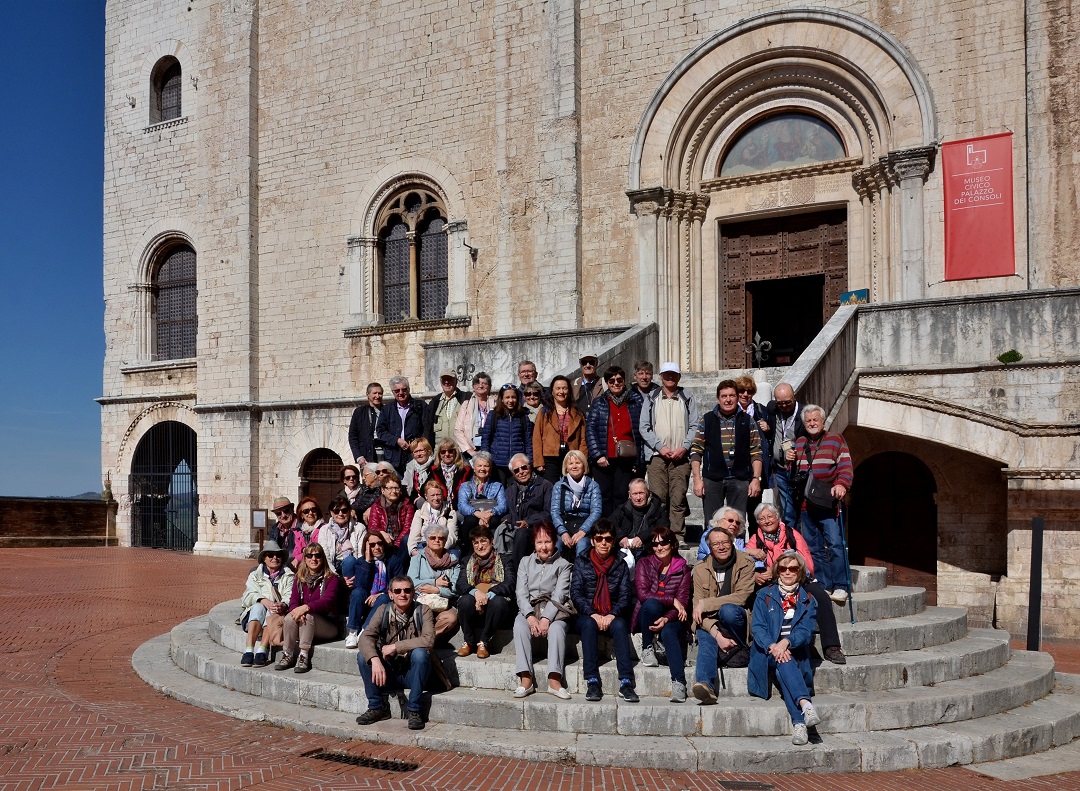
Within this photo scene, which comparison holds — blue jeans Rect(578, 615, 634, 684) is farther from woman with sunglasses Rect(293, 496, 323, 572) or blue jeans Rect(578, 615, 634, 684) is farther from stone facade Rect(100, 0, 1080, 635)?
stone facade Rect(100, 0, 1080, 635)

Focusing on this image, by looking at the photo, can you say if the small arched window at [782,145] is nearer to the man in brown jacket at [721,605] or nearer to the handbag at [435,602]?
the man in brown jacket at [721,605]

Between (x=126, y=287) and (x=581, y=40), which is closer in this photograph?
(x=581, y=40)

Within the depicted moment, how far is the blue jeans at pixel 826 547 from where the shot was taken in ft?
26.7

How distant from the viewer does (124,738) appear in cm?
701

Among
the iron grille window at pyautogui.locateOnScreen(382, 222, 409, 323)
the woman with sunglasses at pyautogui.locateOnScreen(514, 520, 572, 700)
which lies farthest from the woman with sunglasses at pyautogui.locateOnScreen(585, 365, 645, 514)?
the iron grille window at pyautogui.locateOnScreen(382, 222, 409, 323)

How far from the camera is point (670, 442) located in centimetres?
891

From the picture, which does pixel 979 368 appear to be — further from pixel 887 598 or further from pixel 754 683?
pixel 754 683

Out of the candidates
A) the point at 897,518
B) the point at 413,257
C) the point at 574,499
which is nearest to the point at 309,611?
the point at 574,499

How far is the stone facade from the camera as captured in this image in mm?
14148

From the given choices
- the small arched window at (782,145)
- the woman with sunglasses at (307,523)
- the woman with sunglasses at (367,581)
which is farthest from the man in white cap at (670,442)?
the small arched window at (782,145)

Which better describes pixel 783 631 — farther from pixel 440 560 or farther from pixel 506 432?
pixel 506 432

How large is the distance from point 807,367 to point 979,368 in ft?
12.2

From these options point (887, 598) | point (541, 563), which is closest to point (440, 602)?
point (541, 563)

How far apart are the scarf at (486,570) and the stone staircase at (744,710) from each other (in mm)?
561
